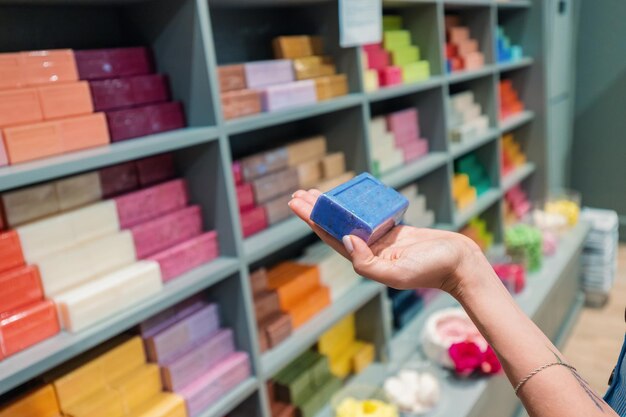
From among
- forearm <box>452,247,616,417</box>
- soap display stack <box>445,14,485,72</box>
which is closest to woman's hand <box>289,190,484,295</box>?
forearm <box>452,247,616,417</box>

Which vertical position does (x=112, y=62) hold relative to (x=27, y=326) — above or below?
above

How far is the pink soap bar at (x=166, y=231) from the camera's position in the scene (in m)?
1.41

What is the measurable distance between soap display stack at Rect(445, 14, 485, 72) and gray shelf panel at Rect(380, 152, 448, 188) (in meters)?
0.46

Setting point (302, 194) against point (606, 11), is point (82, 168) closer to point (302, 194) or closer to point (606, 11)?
point (302, 194)

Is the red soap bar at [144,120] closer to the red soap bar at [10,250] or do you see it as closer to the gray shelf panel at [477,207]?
the red soap bar at [10,250]

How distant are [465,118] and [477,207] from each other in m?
0.47

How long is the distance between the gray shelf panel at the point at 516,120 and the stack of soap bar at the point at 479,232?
0.54 meters

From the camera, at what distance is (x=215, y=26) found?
71.7 inches

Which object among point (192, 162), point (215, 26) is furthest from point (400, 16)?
point (192, 162)

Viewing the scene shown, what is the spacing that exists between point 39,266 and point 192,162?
0.49 metres

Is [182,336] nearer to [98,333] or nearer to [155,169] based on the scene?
[98,333]

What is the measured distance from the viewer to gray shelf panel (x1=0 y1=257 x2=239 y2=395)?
108 cm

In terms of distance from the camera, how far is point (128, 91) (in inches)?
55.1

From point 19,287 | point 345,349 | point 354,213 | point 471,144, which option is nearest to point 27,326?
point 19,287
